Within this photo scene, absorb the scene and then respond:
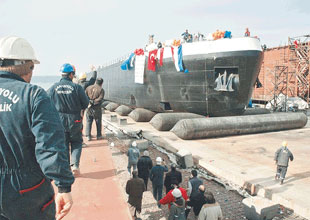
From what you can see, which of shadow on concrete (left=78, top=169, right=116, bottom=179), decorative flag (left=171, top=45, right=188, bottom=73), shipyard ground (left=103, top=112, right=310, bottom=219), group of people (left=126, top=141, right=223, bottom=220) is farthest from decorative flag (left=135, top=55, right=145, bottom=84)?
shadow on concrete (left=78, top=169, right=116, bottom=179)

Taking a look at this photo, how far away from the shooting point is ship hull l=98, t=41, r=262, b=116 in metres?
14.3

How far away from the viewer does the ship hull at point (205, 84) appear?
14305 mm

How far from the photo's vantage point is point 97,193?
3.75 metres

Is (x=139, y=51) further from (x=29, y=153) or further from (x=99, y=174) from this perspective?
(x=29, y=153)

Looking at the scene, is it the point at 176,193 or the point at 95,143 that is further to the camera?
the point at 95,143

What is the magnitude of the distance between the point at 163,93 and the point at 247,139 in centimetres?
643

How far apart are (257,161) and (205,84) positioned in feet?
21.5

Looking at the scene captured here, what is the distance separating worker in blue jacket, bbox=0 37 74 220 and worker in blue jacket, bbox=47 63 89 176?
287 centimetres

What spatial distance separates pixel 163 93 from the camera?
17.1 meters

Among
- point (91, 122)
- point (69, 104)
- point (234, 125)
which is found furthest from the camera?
point (234, 125)

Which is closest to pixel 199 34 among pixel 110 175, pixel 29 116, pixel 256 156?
pixel 256 156

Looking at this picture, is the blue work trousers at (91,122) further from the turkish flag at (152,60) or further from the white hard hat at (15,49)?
the turkish flag at (152,60)

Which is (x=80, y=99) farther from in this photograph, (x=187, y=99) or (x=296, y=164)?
(x=187, y=99)

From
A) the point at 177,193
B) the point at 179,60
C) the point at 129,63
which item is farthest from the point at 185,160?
the point at 129,63
